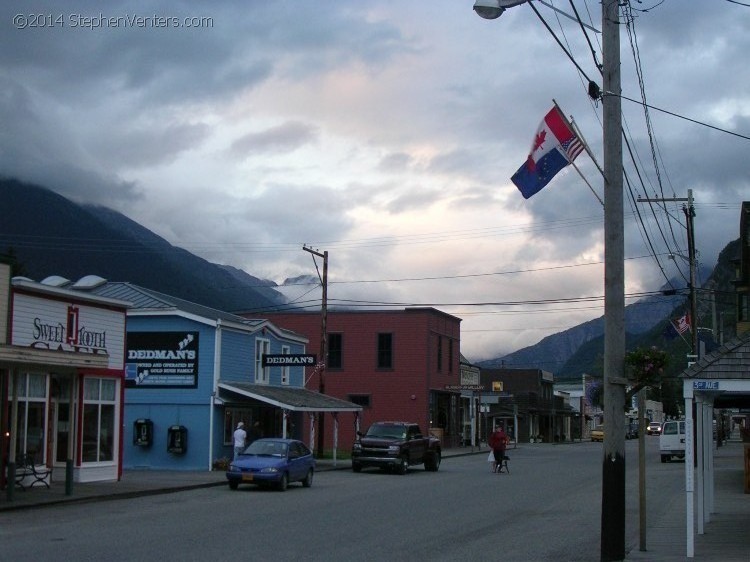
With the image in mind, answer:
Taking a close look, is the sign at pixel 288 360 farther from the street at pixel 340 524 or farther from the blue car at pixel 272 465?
the blue car at pixel 272 465

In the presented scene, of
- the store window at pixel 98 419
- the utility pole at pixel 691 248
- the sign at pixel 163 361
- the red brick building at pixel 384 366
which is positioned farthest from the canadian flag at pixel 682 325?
the store window at pixel 98 419

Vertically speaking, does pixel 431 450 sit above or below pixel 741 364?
below

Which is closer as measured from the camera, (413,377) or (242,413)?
(242,413)

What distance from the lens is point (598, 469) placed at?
40625 mm

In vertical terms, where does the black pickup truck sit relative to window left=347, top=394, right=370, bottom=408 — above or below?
below

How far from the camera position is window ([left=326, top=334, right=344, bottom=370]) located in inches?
2410

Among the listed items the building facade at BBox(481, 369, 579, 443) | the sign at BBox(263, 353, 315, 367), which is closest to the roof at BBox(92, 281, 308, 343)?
the sign at BBox(263, 353, 315, 367)

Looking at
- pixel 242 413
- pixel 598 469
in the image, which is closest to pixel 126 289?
pixel 242 413

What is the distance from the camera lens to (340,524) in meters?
18.7

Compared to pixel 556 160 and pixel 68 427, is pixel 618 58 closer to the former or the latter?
pixel 556 160

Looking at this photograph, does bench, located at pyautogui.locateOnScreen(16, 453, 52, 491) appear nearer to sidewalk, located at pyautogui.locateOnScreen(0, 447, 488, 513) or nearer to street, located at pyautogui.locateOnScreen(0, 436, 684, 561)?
sidewalk, located at pyautogui.locateOnScreen(0, 447, 488, 513)

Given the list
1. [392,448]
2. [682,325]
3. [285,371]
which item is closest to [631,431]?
[682,325]

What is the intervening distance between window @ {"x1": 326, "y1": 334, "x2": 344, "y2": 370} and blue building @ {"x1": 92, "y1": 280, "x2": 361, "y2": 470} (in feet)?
71.5

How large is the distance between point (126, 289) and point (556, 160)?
92.3ft
